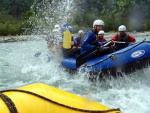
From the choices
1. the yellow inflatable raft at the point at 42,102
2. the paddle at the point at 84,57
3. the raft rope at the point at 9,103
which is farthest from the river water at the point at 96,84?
the raft rope at the point at 9,103

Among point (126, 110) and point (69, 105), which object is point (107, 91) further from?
point (69, 105)

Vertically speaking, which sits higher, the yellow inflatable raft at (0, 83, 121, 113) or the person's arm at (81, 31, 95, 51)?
the person's arm at (81, 31, 95, 51)

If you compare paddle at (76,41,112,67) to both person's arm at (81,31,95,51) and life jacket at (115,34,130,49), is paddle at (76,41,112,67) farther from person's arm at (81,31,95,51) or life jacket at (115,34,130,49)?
life jacket at (115,34,130,49)

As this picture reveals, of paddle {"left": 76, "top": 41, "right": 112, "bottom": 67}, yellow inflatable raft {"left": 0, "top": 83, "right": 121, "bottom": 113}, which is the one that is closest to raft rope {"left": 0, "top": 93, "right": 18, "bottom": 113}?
yellow inflatable raft {"left": 0, "top": 83, "right": 121, "bottom": 113}

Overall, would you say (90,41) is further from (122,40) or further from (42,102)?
(42,102)

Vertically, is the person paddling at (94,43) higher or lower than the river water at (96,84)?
higher

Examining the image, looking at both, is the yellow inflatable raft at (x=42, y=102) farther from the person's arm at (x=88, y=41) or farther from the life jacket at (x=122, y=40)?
the life jacket at (x=122, y=40)

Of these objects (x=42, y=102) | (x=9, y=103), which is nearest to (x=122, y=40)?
(x=42, y=102)

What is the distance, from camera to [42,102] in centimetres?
343

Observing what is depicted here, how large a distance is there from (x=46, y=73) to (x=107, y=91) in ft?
10.1

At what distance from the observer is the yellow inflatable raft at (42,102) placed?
3283 millimetres

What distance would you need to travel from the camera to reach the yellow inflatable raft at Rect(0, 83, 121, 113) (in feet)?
10.8

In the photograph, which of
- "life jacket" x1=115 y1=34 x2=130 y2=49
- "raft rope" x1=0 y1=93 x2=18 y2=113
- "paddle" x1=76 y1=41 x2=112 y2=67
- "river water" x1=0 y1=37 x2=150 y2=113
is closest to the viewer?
"raft rope" x1=0 y1=93 x2=18 y2=113

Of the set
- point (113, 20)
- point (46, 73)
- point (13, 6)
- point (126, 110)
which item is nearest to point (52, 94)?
point (126, 110)
